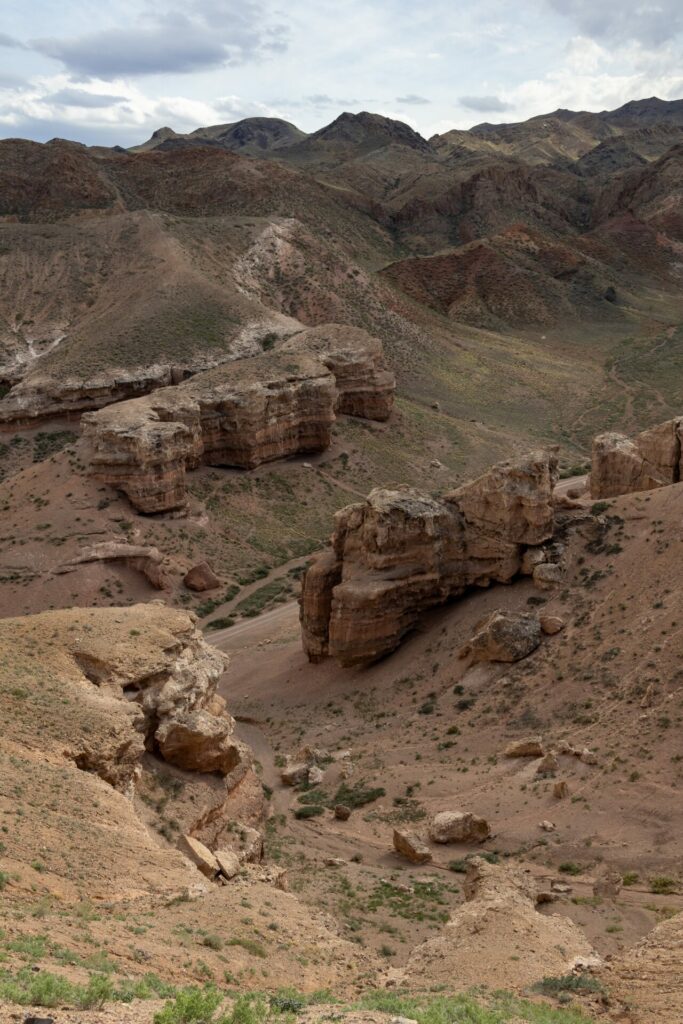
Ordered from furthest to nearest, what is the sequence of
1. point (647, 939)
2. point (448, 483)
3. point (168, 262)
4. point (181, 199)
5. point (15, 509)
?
point (181, 199) < point (168, 262) < point (448, 483) < point (15, 509) < point (647, 939)

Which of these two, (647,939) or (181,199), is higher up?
(181,199)

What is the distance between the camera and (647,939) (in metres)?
18.5

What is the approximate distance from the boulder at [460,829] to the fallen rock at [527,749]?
3.56 metres

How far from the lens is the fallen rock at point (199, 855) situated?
69.0 ft

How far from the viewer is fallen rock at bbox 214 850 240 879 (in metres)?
21.6

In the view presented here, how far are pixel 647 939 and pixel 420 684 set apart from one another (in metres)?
18.2

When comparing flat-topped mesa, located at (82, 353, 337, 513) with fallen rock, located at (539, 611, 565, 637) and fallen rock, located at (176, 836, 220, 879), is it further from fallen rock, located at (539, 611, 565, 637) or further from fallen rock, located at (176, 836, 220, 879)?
fallen rock, located at (176, 836, 220, 879)

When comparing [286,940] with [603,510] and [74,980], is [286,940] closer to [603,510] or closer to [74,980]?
[74,980]

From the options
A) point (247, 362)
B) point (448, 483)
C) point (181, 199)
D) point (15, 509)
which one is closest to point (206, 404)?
point (247, 362)

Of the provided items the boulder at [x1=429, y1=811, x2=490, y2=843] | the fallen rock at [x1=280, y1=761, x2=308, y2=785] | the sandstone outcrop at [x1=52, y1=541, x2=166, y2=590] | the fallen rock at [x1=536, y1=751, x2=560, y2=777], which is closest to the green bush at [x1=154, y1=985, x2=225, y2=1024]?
the boulder at [x1=429, y1=811, x2=490, y2=843]

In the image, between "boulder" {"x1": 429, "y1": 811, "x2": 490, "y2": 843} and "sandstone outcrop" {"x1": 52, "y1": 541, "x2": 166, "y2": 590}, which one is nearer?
"boulder" {"x1": 429, "y1": 811, "x2": 490, "y2": 843}

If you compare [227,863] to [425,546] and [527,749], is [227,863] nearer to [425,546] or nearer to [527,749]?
[527,749]

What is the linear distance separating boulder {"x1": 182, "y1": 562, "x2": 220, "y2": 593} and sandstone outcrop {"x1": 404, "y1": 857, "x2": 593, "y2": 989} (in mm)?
33336

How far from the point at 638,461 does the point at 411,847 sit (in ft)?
75.5
